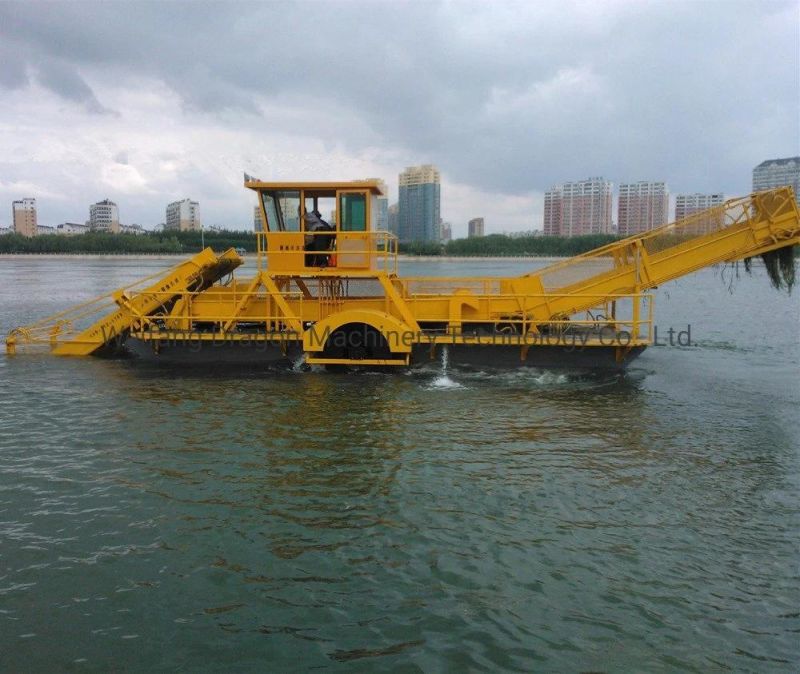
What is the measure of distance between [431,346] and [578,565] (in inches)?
319

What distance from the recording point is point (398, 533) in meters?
6.03

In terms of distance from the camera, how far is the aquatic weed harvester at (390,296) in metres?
13.0

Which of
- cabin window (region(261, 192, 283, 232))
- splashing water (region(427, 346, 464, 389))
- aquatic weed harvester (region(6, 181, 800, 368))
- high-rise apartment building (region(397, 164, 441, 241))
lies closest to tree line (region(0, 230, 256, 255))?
high-rise apartment building (region(397, 164, 441, 241))

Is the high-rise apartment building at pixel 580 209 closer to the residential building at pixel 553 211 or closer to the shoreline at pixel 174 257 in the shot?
the residential building at pixel 553 211

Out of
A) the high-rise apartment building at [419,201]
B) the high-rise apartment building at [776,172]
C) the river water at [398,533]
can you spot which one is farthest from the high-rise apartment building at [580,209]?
the river water at [398,533]

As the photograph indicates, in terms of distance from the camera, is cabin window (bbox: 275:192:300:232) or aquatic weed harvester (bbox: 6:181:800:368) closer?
aquatic weed harvester (bbox: 6:181:800:368)

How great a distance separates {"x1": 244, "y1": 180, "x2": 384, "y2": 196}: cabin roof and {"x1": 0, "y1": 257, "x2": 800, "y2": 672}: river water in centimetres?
474

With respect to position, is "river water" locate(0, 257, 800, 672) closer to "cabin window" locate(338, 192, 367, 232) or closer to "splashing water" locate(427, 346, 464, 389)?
"splashing water" locate(427, 346, 464, 389)

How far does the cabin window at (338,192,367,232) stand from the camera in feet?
44.4

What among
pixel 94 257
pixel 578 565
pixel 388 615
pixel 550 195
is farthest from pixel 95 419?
pixel 550 195

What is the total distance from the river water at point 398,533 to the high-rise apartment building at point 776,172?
7289 cm

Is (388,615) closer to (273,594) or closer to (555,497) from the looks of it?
(273,594)

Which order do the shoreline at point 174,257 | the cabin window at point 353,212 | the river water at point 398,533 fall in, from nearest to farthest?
the river water at point 398,533 < the cabin window at point 353,212 < the shoreline at point 174,257

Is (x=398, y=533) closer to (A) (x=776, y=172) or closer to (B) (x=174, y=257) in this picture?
(A) (x=776, y=172)
